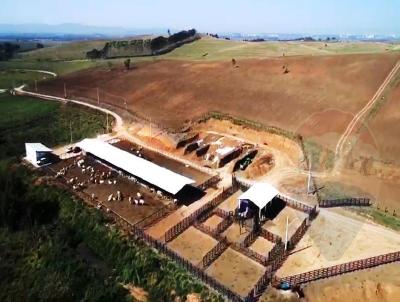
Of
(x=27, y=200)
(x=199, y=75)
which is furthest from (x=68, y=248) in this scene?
(x=199, y=75)

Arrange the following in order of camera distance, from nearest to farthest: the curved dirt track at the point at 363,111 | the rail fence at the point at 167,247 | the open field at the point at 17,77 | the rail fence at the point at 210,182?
1. the rail fence at the point at 167,247
2. the rail fence at the point at 210,182
3. the curved dirt track at the point at 363,111
4. the open field at the point at 17,77

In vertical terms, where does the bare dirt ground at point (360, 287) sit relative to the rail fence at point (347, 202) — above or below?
below

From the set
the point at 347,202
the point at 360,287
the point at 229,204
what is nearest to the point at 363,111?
the point at 347,202

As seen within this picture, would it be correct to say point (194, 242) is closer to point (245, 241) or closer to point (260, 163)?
point (245, 241)

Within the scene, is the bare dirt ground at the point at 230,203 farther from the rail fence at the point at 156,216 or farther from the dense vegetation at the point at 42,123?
the dense vegetation at the point at 42,123

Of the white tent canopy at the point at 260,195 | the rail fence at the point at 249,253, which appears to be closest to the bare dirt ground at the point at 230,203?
the white tent canopy at the point at 260,195
